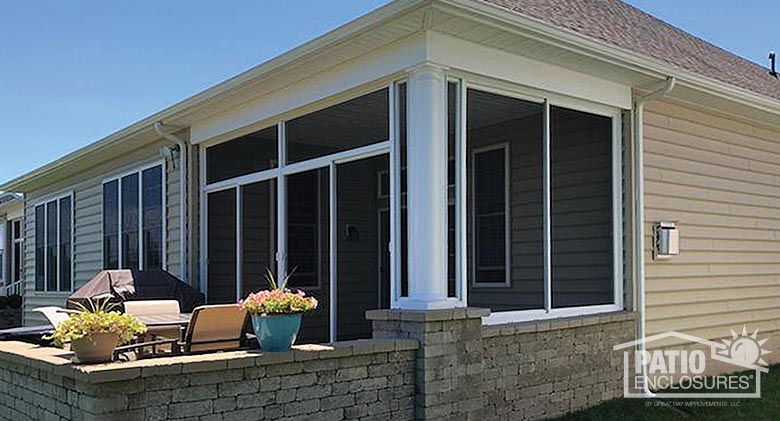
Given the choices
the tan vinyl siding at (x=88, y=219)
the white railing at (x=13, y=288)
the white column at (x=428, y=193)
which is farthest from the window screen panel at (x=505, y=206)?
the white railing at (x=13, y=288)

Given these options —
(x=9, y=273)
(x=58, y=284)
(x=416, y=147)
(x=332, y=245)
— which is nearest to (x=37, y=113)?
(x=9, y=273)

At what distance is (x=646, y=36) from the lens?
30.3 feet

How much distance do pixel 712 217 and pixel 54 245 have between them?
1171cm

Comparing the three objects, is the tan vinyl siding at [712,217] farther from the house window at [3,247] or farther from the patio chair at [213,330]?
the house window at [3,247]

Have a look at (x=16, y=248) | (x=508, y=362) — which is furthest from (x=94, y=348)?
(x=16, y=248)

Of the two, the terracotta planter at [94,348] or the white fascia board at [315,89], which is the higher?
the white fascia board at [315,89]

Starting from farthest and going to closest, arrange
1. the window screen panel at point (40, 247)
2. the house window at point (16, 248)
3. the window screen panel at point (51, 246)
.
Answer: the house window at point (16, 248), the window screen panel at point (40, 247), the window screen panel at point (51, 246)

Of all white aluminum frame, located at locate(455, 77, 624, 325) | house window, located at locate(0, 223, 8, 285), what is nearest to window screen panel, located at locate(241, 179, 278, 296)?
white aluminum frame, located at locate(455, 77, 624, 325)

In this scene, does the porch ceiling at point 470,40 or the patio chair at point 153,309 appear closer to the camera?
the porch ceiling at point 470,40

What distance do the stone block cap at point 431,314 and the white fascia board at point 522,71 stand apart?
1.89 metres

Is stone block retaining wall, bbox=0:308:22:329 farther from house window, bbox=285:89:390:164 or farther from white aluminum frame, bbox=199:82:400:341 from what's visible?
house window, bbox=285:89:390:164

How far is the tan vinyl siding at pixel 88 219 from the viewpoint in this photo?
9672 mm

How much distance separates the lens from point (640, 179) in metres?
7.08


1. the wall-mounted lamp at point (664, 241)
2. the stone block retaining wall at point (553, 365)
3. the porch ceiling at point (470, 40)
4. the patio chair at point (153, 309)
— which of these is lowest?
the stone block retaining wall at point (553, 365)
